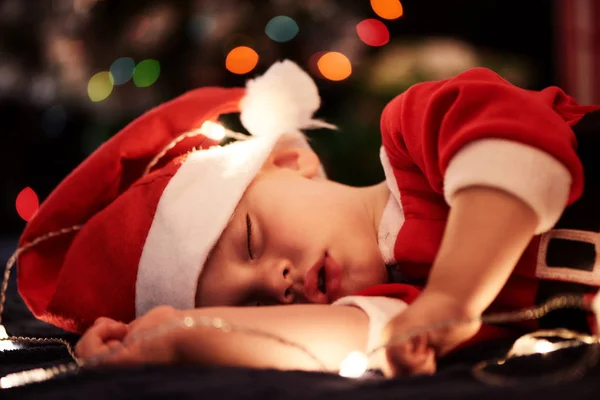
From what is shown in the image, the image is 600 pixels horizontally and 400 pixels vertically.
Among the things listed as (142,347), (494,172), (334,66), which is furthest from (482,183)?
(334,66)

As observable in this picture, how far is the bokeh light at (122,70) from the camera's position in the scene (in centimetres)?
213

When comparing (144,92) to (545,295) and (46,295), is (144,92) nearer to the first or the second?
(46,295)

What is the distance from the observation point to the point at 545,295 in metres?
0.89

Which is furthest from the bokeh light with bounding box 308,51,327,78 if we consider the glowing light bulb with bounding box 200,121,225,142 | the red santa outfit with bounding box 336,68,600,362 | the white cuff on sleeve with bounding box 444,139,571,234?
the white cuff on sleeve with bounding box 444,139,571,234

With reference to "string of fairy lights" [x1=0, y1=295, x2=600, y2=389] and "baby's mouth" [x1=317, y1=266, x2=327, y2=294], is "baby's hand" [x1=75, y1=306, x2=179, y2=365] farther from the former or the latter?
"baby's mouth" [x1=317, y1=266, x2=327, y2=294]

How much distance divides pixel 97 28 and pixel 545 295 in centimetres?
172

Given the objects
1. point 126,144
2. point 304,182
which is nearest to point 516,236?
point 304,182

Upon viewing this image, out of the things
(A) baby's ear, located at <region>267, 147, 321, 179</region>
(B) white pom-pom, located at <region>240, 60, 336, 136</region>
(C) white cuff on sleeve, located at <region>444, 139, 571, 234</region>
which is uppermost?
(B) white pom-pom, located at <region>240, 60, 336, 136</region>

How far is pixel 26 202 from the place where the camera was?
97.2 inches

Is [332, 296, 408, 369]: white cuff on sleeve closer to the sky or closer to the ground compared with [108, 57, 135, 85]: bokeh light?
closer to the ground

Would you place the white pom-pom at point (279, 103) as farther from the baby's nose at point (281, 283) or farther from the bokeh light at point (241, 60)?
the bokeh light at point (241, 60)

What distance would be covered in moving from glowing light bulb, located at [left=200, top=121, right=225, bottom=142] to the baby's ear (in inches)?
4.3

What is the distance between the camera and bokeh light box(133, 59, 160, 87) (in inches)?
83.0

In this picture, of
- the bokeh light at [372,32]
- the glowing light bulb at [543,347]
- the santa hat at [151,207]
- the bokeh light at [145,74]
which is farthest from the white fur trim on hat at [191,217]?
the bokeh light at [372,32]
